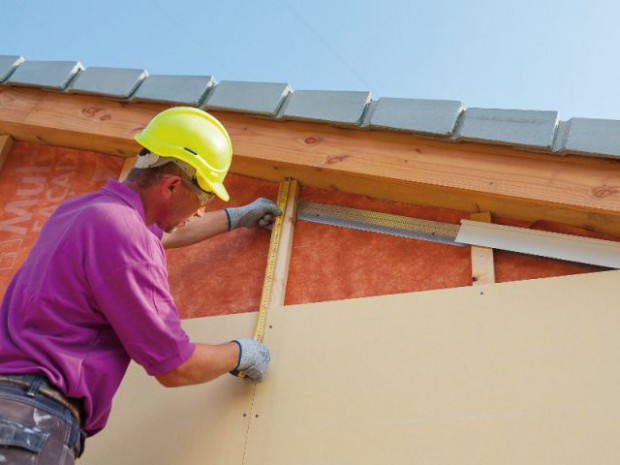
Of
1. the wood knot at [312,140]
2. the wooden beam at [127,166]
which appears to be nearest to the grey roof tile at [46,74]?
the wooden beam at [127,166]

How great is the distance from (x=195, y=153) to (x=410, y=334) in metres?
1.00

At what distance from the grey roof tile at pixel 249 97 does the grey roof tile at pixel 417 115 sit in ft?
1.48

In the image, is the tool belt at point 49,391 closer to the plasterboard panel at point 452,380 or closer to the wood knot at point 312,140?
the plasterboard panel at point 452,380

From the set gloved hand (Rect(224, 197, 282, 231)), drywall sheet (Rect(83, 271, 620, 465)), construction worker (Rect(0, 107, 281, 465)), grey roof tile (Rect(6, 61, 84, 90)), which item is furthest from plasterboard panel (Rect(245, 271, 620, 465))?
grey roof tile (Rect(6, 61, 84, 90))

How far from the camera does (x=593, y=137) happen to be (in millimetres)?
2539

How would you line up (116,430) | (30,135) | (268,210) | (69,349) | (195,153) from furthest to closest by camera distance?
(30,135) → (268,210) → (116,430) → (195,153) → (69,349)

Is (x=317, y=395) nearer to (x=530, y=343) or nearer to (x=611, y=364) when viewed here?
(x=530, y=343)

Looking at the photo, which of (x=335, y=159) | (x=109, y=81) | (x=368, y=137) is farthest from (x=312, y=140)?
(x=109, y=81)

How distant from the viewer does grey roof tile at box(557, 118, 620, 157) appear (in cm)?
252

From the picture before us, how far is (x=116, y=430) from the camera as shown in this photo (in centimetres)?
277

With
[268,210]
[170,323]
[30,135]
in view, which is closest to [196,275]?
[268,210]

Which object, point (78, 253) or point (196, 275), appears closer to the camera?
point (78, 253)

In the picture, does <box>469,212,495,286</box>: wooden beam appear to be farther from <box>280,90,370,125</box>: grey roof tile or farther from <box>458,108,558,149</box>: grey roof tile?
<box>280,90,370,125</box>: grey roof tile

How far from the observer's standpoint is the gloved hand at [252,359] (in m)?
2.53
